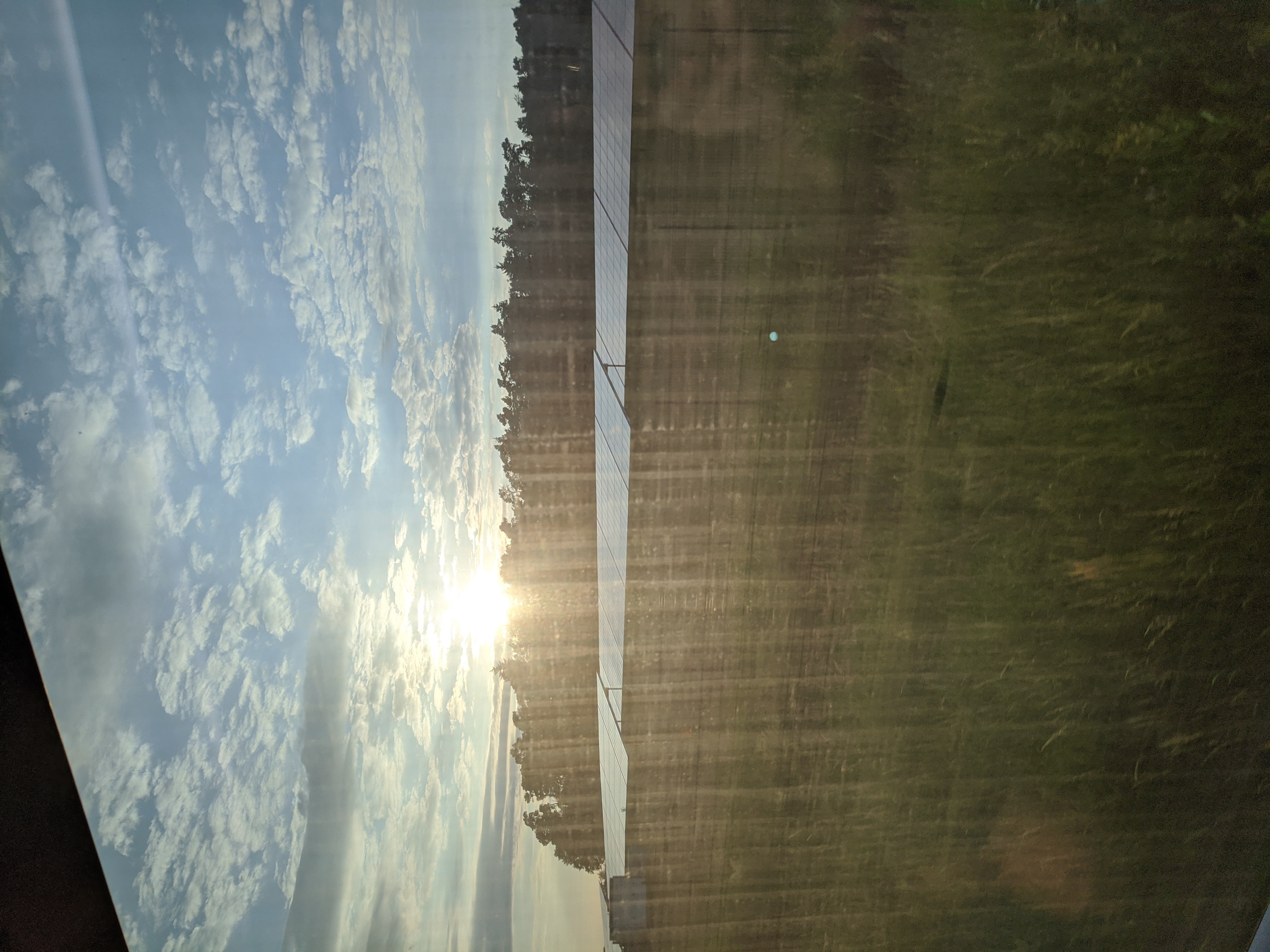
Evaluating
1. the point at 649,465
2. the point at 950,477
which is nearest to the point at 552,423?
the point at 649,465

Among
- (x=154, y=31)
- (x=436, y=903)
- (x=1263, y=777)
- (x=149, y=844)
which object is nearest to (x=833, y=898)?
(x=436, y=903)

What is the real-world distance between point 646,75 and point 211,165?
95 centimetres

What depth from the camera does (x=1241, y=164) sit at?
1613 mm

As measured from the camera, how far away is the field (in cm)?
156

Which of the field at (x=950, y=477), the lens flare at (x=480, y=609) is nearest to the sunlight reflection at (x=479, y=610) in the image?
the lens flare at (x=480, y=609)

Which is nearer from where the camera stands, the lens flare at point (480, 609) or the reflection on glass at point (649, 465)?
the reflection on glass at point (649, 465)

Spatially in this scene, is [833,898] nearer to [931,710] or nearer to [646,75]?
[931,710]

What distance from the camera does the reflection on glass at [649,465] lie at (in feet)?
4.00

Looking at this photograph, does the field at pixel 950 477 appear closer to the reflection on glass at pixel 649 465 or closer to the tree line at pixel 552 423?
the reflection on glass at pixel 649 465

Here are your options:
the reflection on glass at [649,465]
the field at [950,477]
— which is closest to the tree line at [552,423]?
the reflection on glass at [649,465]

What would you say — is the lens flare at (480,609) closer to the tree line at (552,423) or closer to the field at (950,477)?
the tree line at (552,423)

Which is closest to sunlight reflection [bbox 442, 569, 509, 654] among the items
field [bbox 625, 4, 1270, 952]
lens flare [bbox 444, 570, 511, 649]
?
lens flare [bbox 444, 570, 511, 649]

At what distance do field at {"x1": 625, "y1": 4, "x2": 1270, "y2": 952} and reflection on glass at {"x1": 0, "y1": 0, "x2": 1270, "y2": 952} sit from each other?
0.04 ft

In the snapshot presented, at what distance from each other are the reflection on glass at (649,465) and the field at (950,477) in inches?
0.5
